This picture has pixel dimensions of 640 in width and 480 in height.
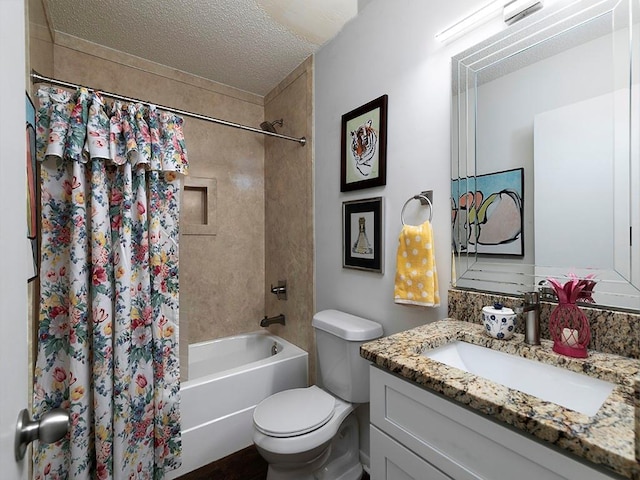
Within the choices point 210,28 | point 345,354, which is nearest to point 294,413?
point 345,354

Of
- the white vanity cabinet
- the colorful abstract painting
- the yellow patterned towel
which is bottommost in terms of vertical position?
the white vanity cabinet

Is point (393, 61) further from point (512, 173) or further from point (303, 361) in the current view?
point (303, 361)

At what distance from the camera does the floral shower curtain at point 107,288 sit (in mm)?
1287

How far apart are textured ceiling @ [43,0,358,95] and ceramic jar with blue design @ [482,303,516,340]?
173 centimetres

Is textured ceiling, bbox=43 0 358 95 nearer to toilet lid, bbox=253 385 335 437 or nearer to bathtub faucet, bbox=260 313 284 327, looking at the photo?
bathtub faucet, bbox=260 313 284 327

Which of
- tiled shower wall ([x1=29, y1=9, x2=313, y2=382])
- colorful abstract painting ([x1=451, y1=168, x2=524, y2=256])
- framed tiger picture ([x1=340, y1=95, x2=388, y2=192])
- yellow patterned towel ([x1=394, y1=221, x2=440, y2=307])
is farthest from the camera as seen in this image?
tiled shower wall ([x1=29, y1=9, x2=313, y2=382])

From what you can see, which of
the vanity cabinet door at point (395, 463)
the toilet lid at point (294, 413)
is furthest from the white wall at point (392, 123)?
the vanity cabinet door at point (395, 463)

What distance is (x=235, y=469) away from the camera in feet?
5.49

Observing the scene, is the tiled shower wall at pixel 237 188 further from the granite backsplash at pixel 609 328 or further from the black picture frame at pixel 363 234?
the granite backsplash at pixel 609 328

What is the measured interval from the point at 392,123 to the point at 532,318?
1068 mm

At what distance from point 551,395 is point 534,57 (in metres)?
1.10

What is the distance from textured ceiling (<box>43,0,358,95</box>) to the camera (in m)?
1.61

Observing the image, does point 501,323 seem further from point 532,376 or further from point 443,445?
point 443,445

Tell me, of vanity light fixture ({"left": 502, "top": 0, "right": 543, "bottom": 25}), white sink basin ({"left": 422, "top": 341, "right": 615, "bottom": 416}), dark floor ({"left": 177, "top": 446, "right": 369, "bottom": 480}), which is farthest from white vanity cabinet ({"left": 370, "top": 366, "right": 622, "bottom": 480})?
vanity light fixture ({"left": 502, "top": 0, "right": 543, "bottom": 25})
